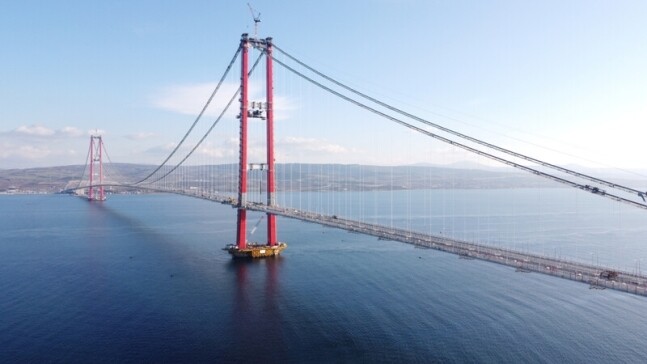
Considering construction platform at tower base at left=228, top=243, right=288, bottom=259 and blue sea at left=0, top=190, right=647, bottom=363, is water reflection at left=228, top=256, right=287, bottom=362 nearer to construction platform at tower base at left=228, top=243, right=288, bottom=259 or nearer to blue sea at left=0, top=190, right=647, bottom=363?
blue sea at left=0, top=190, right=647, bottom=363

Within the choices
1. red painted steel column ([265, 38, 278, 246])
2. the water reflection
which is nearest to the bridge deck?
the water reflection

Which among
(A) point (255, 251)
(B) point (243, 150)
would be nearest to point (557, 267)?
(A) point (255, 251)

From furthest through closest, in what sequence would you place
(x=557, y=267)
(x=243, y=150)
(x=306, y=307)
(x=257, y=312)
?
(x=243, y=150), (x=306, y=307), (x=257, y=312), (x=557, y=267)

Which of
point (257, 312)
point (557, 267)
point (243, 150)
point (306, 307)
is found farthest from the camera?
point (243, 150)

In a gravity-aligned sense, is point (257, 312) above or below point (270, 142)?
below

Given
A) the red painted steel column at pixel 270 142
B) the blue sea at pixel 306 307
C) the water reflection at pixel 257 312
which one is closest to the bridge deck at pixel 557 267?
the blue sea at pixel 306 307

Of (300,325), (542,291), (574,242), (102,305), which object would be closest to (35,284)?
(102,305)

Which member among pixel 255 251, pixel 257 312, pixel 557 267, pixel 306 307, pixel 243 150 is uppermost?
pixel 243 150

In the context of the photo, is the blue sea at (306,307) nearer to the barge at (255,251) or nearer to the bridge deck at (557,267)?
the barge at (255,251)

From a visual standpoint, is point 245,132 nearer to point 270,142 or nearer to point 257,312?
point 270,142

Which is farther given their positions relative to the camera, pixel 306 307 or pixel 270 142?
pixel 270 142
